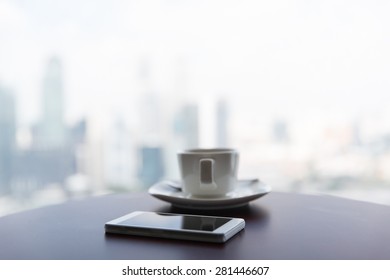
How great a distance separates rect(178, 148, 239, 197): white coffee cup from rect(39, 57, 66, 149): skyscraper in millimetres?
1650

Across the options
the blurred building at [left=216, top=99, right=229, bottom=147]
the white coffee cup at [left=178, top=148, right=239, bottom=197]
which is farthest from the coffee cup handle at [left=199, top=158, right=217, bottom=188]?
the blurred building at [left=216, top=99, right=229, bottom=147]

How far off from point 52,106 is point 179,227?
1875 mm

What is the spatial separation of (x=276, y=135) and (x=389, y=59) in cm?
70

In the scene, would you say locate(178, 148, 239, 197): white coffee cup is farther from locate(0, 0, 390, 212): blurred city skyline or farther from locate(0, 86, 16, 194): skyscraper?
locate(0, 86, 16, 194): skyscraper

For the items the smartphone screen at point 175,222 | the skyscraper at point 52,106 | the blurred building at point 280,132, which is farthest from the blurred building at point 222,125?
the smartphone screen at point 175,222

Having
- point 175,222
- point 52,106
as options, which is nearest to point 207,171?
point 175,222

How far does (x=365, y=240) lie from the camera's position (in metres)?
0.45

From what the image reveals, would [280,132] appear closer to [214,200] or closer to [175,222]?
[214,200]

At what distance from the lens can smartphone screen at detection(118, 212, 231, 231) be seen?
0.46m

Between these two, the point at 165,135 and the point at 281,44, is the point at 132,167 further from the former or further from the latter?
A: the point at 281,44

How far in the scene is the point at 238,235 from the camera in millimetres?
473

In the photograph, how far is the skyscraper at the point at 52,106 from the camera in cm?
213
